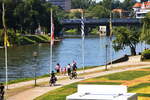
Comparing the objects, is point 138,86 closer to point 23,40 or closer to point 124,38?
point 124,38

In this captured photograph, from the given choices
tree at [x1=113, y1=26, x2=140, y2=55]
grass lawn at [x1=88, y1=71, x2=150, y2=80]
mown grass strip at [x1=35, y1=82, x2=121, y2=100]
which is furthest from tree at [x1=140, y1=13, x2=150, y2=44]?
mown grass strip at [x1=35, y1=82, x2=121, y2=100]

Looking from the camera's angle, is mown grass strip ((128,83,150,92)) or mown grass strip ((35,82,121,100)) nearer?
mown grass strip ((35,82,121,100))

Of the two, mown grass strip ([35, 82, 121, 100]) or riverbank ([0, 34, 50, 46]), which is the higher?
riverbank ([0, 34, 50, 46])

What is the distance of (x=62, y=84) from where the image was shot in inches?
1980

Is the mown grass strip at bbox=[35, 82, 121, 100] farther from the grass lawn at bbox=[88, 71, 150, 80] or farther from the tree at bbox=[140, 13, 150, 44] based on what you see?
the tree at bbox=[140, 13, 150, 44]

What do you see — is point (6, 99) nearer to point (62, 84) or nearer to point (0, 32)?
point (62, 84)

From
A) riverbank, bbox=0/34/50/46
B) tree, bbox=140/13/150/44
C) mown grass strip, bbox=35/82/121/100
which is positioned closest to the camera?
mown grass strip, bbox=35/82/121/100

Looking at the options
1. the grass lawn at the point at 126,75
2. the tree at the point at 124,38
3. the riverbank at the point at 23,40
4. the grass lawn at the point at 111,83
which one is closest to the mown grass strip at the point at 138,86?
the grass lawn at the point at 111,83

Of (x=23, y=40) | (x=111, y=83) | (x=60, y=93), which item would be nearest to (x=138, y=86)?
(x=111, y=83)

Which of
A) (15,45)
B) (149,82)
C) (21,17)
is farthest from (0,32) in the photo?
(149,82)

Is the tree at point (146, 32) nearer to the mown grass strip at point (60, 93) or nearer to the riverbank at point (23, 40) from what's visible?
the mown grass strip at point (60, 93)

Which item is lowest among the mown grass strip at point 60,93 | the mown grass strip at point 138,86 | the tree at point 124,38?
the mown grass strip at point 60,93

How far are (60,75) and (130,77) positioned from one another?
29.8 ft

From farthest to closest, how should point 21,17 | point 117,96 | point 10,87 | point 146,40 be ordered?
point 21,17 → point 146,40 → point 10,87 → point 117,96
